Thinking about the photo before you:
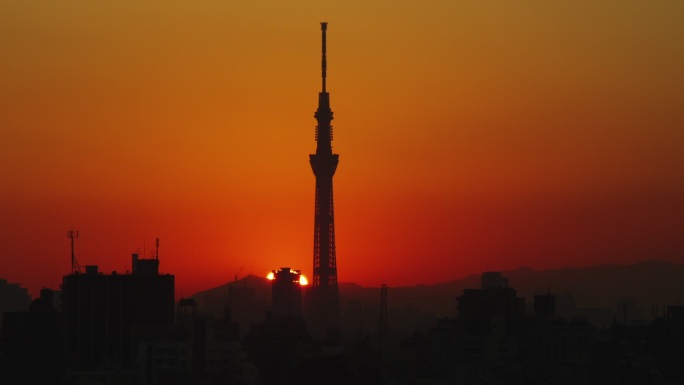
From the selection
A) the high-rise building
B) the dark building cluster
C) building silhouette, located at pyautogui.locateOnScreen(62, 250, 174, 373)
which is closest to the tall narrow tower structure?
the high-rise building

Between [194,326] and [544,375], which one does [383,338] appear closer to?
[544,375]

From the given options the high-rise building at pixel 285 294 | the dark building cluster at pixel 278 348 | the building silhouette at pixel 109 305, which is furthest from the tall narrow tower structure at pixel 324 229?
the building silhouette at pixel 109 305

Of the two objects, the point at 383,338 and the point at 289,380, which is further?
the point at 383,338

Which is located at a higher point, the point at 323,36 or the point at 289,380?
the point at 323,36

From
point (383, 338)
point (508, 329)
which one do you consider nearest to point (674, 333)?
point (508, 329)

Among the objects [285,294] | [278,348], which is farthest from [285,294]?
[278,348]

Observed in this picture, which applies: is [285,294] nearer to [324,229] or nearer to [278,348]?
[324,229]

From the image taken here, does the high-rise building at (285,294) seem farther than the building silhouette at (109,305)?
Yes

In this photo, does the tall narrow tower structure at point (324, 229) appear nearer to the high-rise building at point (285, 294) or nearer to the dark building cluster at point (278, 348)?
the high-rise building at point (285, 294)

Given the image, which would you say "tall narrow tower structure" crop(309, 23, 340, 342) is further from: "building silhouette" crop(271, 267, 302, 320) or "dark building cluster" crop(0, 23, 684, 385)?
"dark building cluster" crop(0, 23, 684, 385)
